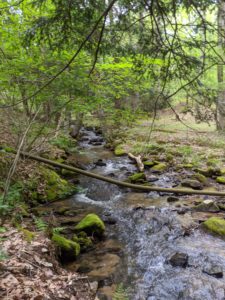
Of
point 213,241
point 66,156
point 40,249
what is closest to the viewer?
point 40,249

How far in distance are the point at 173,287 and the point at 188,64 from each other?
3.47 metres

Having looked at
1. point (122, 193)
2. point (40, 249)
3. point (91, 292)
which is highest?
point (40, 249)

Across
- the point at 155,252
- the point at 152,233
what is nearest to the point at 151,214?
the point at 152,233

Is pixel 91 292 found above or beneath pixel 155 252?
above

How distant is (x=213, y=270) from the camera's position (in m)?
4.90

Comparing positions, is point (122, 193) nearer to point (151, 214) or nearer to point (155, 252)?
point (151, 214)

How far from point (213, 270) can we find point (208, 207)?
2.65 metres

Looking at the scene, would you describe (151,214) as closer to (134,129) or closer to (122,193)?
(122,193)

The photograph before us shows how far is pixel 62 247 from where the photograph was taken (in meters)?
5.00

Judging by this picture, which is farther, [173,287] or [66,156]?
[66,156]

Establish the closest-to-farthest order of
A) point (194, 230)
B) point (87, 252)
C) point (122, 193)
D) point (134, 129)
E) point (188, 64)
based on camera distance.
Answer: point (188, 64) < point (87, 252) < point (194, 230) < point (122, 193) < point (134, 129)

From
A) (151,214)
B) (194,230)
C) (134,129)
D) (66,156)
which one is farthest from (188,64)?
(134,129)

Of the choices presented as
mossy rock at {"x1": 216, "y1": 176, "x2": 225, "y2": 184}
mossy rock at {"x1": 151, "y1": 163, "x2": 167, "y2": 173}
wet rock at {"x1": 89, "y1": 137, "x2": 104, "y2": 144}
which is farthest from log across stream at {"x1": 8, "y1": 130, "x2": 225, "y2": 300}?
wet rock at {"x1": 89, "y1": 137, "x2": 104, "y2": 144}

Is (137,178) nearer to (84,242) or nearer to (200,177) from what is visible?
(200,177)
